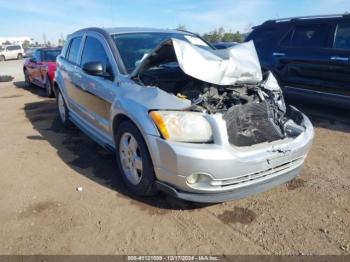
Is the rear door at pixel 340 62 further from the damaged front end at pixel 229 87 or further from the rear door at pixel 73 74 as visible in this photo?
the rear door at pixel 73 74

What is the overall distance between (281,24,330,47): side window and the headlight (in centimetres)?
412

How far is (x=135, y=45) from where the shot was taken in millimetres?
4262

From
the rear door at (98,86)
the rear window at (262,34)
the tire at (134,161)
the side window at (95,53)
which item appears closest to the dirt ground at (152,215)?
the tire at (134,161)

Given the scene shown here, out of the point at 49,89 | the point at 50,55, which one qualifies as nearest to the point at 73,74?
the point at 49,89

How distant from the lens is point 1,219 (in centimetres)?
325

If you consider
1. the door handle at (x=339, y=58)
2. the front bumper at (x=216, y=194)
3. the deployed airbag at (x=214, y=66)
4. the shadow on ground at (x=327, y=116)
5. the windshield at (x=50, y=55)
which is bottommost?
the shadow on ground at (x=327, y=116)

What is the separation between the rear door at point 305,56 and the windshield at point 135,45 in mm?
2538

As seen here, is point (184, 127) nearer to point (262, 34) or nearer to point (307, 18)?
point (307, 18)

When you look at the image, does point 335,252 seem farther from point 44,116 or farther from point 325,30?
point 44,116

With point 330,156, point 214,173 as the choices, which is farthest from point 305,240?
point 330,156

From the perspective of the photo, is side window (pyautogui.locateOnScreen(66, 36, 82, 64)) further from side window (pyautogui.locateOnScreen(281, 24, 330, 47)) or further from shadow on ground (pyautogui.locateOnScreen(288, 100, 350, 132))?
shadow on ground (pyautogui.locateOnScreen(288, 100, 350, 132))

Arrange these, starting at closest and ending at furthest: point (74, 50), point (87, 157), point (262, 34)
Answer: point (87, 157) → point (74, 50) → point (262, 34)

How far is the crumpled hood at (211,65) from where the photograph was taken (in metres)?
3.40

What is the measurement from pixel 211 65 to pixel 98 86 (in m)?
1.50
